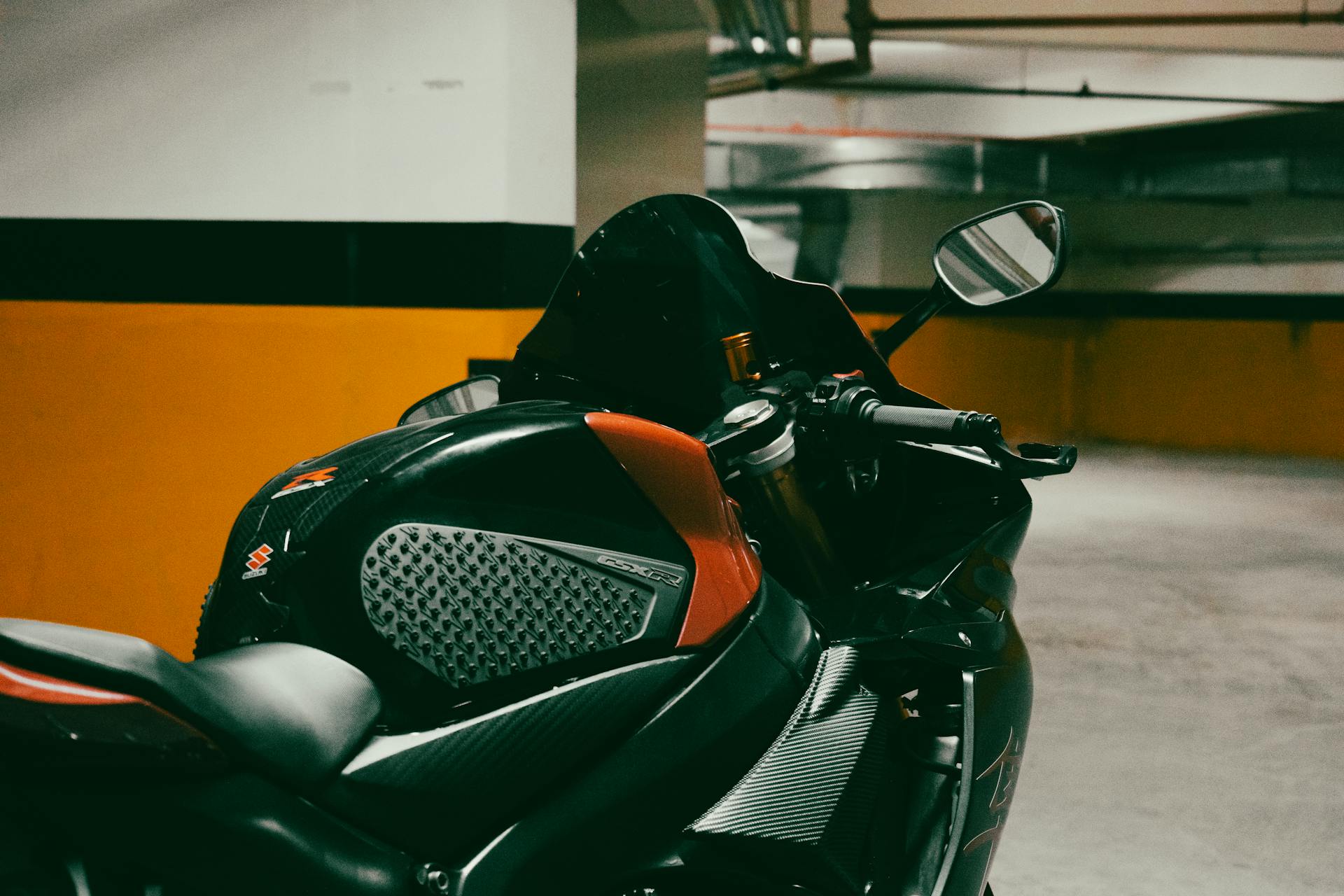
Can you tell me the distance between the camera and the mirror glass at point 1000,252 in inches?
61.0

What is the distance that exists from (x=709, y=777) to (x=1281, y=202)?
11300 mm

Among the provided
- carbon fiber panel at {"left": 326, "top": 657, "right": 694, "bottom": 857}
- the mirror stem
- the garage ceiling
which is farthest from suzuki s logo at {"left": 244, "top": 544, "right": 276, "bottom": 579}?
the garage ceiling

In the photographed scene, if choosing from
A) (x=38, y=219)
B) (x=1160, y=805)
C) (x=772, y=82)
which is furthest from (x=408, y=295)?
(x=772, y=82)

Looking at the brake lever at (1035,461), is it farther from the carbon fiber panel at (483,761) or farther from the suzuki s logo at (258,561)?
the suzuki s logo at (258,561)

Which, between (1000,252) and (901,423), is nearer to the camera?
(901,423)

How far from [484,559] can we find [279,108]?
2.38 metres

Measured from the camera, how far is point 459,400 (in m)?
1.53

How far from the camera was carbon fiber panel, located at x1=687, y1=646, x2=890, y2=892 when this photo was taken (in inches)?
41.8

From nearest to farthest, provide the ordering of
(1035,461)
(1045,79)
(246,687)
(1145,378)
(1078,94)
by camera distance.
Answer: (246,687) → (1035,461) → (1078,94) → (1045,79) → (1145,378)

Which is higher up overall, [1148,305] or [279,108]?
[279,108]

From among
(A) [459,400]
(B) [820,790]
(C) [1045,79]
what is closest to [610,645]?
(B) [820,790]

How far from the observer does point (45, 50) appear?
3059 mm

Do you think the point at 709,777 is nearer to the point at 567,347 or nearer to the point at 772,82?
the point at 567,347

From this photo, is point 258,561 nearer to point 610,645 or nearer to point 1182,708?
point 610,645
